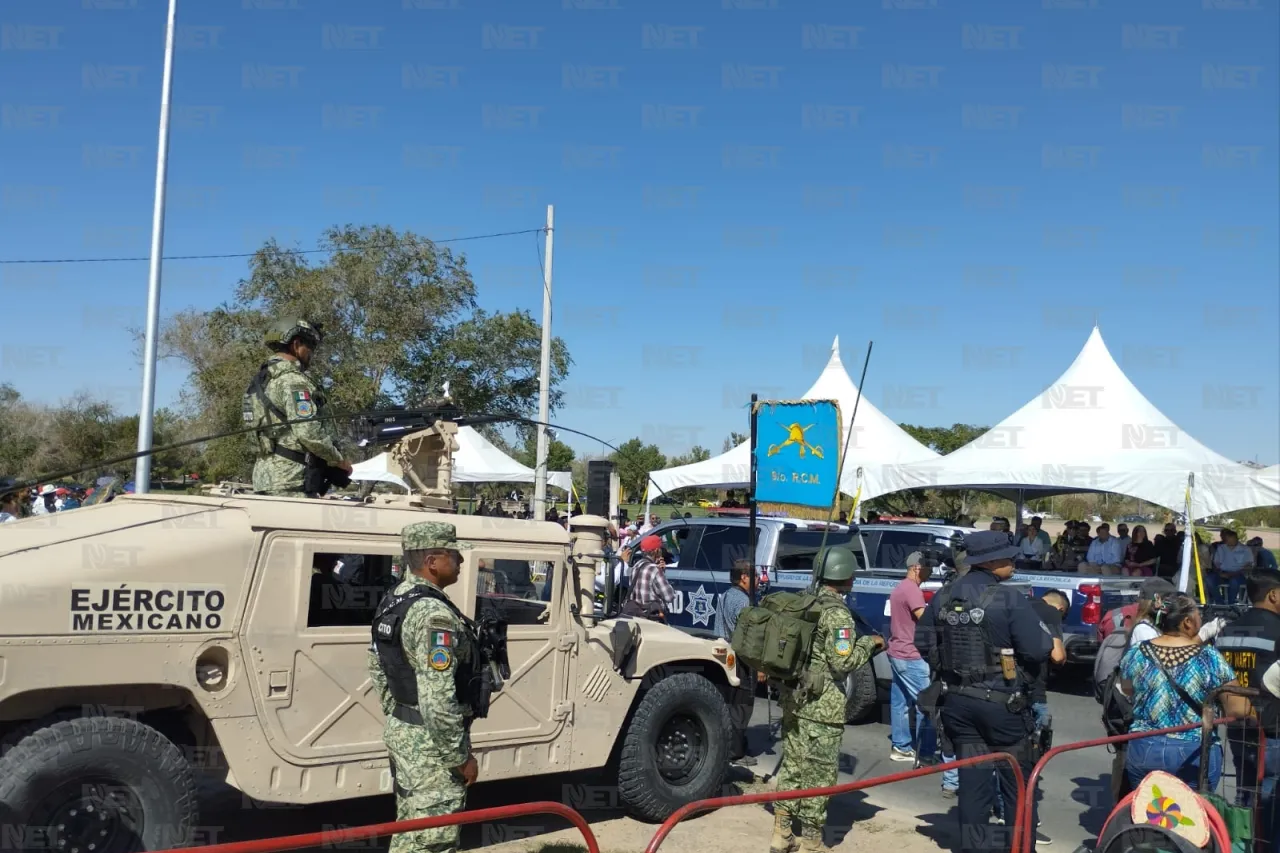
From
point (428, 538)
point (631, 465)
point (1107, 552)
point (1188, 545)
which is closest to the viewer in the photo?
point (428, 538)

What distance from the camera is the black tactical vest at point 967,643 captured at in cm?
529

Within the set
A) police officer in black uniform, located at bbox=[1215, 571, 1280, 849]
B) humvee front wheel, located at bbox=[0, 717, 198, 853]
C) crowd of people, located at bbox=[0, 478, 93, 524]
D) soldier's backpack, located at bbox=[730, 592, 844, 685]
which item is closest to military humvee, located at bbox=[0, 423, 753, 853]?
humvee front wheel, located at bbox=[0, 717, 198, 853]

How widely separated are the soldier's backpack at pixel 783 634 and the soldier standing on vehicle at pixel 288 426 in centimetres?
247

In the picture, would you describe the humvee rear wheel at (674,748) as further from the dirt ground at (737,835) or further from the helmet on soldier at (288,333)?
the helmet on soldier at (288,333)

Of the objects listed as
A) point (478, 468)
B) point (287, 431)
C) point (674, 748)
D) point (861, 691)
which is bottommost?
point (861, 691)

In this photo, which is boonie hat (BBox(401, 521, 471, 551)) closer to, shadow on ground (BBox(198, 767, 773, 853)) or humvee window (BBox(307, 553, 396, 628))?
humvee window (BBox(307, 553, 396, 628))

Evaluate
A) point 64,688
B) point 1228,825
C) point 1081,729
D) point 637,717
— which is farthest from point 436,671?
point 1081,729

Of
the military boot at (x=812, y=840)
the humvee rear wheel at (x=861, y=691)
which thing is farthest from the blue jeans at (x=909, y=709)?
the military boot at (x=812, y=840)

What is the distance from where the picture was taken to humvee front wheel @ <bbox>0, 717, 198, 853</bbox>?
12.4 feet

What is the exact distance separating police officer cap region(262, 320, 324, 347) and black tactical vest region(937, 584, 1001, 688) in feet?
12.2

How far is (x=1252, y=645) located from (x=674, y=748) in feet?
10.4

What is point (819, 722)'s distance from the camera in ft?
17.9

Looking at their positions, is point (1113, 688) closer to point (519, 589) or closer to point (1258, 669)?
point (1258, 669)

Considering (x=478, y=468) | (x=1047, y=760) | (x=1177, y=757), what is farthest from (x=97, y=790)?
(x=478, y=468)
